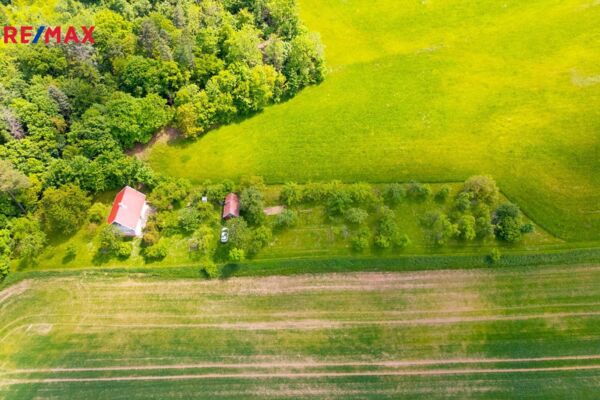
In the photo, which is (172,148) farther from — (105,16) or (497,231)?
(497,231)

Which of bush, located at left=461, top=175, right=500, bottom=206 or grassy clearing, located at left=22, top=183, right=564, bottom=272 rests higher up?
bush, located at left=461, top=175, right=500, bottom=206

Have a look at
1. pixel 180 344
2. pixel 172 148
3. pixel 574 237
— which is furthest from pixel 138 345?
pixel 574 237

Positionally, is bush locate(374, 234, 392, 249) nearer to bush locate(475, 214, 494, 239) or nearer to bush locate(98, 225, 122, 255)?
bush locate(475, 214, 494, 239)

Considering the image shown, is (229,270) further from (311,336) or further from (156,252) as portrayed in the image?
(311,336)

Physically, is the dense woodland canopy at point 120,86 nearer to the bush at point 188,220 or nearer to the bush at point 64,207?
the bush at point 64,207

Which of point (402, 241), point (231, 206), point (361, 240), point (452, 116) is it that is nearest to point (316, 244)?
point (361, 240)

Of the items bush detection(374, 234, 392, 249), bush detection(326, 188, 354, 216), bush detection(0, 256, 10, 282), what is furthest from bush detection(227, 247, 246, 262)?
bush detection(0, 256, 10, 282)

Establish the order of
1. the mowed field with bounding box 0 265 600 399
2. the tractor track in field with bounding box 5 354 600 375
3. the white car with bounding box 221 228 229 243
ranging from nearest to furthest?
the mowed field with bounding box 0 265 600 399 → the tractor track in field with bounding box 5 354 600 375 → the white car with bounding box 221 228 229 243
